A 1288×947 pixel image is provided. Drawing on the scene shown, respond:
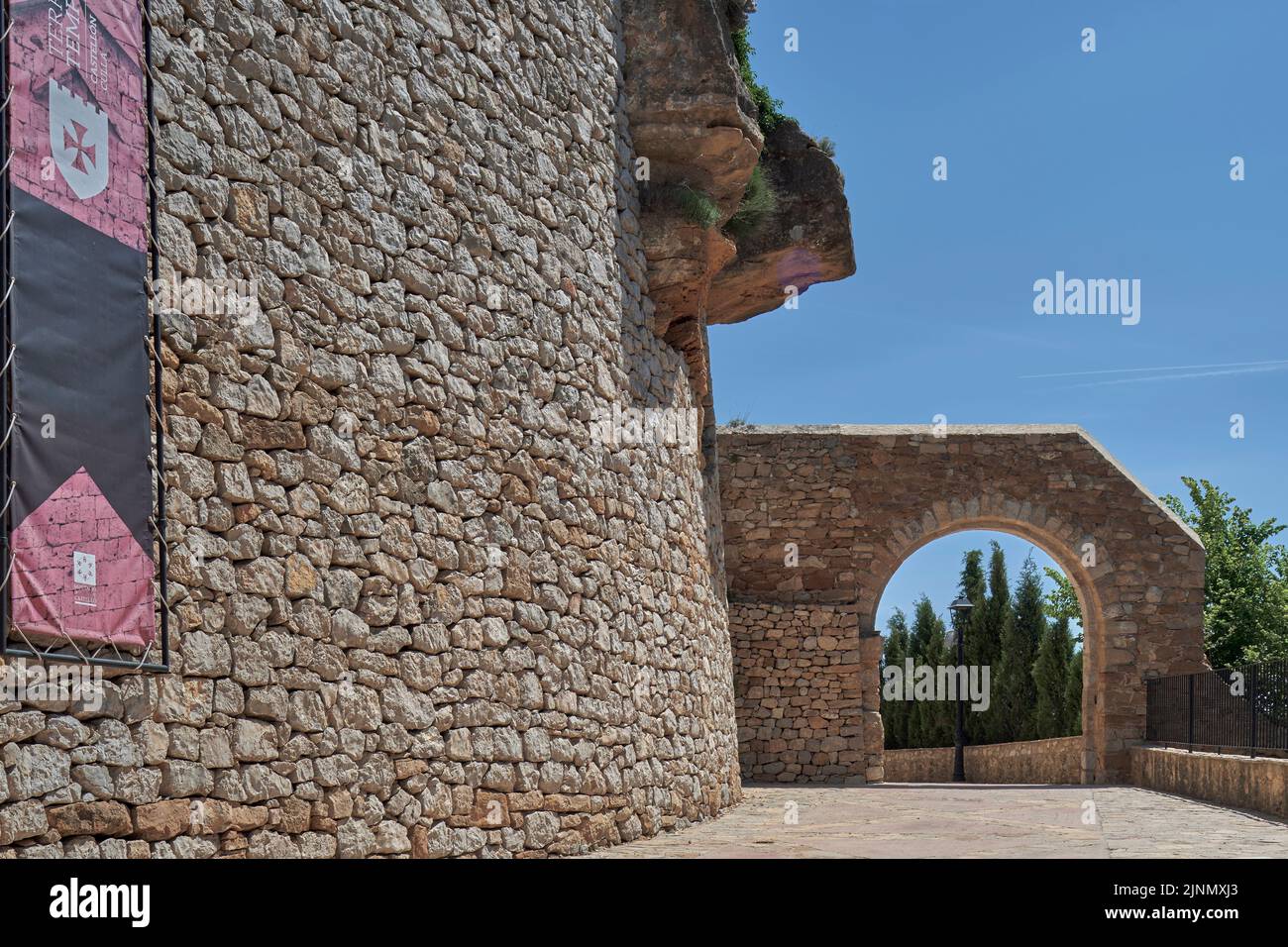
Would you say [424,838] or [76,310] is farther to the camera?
[424,838]

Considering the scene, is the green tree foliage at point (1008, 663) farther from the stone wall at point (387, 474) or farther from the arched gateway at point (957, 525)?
the stone wall at point (387, 474)

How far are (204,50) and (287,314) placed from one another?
4.09ft

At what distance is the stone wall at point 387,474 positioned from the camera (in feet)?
18.7

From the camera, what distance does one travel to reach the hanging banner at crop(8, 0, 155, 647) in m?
5.07

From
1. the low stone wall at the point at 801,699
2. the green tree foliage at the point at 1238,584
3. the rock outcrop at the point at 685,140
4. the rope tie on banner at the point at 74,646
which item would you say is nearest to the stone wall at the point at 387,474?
the rope tie on banner at the point at 74,646

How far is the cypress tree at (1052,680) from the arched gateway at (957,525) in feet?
30.0

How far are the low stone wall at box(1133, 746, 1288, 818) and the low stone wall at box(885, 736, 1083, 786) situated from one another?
2.32 m

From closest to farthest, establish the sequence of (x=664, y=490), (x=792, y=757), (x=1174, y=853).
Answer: (x=1174, y=853) < (x=664, y=490) < (x=792, y=757)

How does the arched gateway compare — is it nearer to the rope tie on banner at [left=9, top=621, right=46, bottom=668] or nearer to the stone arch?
the stone arch

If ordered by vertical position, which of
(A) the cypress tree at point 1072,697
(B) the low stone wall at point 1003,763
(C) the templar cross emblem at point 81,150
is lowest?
(B) the low stone wall at point 1003,763

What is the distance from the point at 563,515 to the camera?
8.57 meters

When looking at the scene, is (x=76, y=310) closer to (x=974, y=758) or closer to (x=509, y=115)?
(x=509, y=115)

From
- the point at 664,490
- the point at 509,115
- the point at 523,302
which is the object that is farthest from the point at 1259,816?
the point at 509,115

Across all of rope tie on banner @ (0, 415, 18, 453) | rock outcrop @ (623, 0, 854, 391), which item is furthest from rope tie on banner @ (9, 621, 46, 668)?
rock outcrop @ (623, 0, 854, 391)
